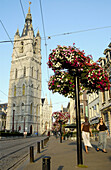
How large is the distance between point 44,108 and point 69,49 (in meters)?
90.0

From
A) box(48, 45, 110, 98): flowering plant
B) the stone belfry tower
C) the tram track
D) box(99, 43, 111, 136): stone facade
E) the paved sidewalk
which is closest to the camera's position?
the paved sidewalk

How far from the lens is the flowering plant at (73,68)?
26.3 feet

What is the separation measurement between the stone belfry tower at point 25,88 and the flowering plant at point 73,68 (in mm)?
58042

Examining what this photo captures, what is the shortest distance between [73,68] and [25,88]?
64991 millimetres

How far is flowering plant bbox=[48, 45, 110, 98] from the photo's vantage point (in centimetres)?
803

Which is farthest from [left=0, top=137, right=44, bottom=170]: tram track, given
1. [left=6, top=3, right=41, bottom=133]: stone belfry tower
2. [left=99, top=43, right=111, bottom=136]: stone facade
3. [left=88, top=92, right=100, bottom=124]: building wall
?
[left=6, top=3, right=41, bottom=133]: stone belfry tower

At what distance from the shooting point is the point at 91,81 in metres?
8.30

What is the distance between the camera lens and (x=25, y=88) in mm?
71812

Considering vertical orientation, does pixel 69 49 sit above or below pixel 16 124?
above

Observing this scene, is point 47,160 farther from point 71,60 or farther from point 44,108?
point 44,108

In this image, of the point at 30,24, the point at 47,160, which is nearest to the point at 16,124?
the point at 30,24

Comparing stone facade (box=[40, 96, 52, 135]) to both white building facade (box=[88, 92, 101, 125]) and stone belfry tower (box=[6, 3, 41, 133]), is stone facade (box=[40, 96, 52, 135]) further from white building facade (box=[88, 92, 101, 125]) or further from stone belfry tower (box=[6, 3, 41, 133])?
white building facade (box=[88, 92, 101, 125])

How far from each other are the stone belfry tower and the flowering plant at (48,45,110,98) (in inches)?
2285

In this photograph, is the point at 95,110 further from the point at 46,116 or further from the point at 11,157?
the point at 46,116
